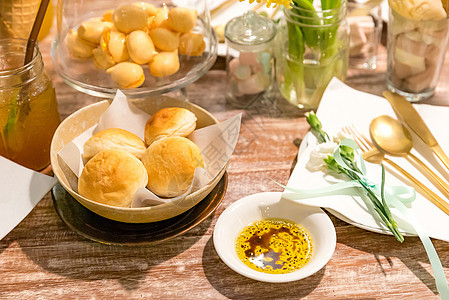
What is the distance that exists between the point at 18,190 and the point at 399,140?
0.68 metres

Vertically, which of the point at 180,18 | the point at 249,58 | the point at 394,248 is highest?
the point at 180,18

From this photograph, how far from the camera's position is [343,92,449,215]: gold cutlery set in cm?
91

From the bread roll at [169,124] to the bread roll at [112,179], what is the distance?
0.32 ft

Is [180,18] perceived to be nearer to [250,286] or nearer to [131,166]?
[131,166]

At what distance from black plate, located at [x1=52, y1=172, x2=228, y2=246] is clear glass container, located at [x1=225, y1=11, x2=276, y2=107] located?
0.33 meters

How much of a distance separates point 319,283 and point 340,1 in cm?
55

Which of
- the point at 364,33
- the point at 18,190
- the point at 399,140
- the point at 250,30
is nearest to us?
the point at 18,190

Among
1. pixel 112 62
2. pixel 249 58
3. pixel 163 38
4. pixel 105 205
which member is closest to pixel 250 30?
pixel 249 58

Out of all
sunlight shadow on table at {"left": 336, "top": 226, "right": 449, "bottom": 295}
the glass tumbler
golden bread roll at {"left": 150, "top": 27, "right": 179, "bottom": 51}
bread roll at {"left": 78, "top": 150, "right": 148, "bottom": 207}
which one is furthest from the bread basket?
the glass tumbler

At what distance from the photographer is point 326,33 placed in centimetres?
102

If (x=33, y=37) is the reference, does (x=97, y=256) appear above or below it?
below

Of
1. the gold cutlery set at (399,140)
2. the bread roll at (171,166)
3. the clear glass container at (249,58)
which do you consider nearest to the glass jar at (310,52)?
the clear glass container at (249,58)

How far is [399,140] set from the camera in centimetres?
96

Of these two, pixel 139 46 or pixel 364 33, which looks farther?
pixel 364 33
